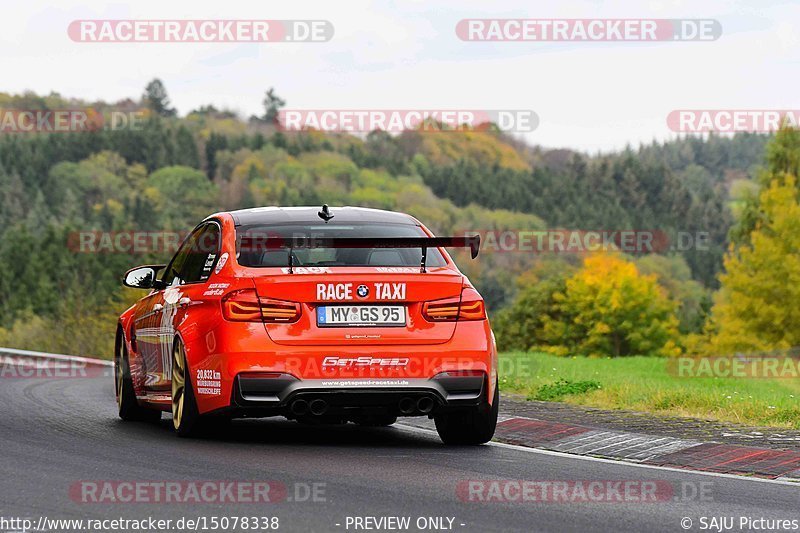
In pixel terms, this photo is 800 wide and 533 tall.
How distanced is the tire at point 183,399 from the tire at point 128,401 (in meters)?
1.42

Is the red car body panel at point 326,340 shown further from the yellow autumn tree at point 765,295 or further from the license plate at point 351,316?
the yellow autumn tree at point 765,295

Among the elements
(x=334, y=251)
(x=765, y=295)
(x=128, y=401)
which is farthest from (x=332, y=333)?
(x=765, y=295)

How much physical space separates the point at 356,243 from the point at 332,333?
742mm

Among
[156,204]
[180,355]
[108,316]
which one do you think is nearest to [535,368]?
[180,355]

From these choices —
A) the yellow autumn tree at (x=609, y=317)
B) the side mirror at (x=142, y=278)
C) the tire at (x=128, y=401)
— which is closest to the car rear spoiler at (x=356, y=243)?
the side mirror at (x=142, y=278)

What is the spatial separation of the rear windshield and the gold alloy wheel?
0.94m

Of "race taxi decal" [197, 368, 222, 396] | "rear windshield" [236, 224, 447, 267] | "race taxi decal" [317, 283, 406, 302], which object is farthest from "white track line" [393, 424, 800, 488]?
"race taxi decal" [197, 368, 222, 396]

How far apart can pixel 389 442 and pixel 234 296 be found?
1756 millimetres

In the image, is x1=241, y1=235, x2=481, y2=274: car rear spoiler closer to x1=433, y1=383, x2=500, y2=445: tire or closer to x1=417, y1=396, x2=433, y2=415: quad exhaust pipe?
x1=417, y1=396, x2=433, y2=415: quad exhaust pipe

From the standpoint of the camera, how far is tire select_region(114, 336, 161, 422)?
12009 mm

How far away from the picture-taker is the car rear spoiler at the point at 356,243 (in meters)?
9.77

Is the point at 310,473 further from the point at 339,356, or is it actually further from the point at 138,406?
the point at 138,406

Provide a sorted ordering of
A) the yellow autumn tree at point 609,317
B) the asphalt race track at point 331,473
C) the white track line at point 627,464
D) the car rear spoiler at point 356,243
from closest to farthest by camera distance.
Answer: the asphalt race track at point 331,473, the white track line at point 627,464, the car rear spoiler at point 356,243, the yellow autumn tree at point 609,317

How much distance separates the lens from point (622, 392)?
1391cm
